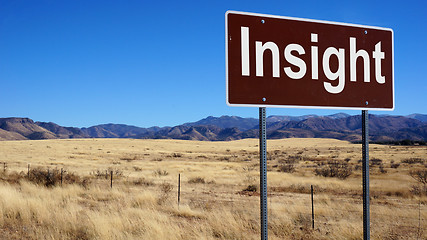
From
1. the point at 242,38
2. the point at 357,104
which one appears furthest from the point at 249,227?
the point at 242,38

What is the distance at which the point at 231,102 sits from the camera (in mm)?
3445

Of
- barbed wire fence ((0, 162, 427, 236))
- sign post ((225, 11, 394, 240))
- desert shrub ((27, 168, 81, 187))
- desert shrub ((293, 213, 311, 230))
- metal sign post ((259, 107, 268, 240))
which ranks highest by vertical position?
sign post ((225, 11, 394, 240))

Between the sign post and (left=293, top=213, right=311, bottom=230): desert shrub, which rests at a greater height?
the sign post

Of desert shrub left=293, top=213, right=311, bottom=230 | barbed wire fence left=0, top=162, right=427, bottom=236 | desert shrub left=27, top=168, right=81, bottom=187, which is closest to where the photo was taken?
desert shrub left=293, top=213, right=311, bottom=230

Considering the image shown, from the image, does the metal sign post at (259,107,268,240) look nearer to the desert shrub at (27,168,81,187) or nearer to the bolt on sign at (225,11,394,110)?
the bolt on sign at (225,11,394,110)

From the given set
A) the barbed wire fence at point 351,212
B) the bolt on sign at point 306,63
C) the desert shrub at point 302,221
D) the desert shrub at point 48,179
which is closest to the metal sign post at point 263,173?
the bolt on sign at point 306,63

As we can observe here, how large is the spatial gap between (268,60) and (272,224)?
270 inches

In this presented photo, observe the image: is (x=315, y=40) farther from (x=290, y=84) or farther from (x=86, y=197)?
(x=86, y=197)

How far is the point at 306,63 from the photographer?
12.5 ft

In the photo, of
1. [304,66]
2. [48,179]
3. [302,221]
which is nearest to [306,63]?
[304,66]

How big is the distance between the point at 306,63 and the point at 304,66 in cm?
5

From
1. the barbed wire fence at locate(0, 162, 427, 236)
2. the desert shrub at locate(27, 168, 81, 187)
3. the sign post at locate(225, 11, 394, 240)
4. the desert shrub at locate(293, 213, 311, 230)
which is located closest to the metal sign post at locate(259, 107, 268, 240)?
the sign post at locate(225, 11, 394, 240)

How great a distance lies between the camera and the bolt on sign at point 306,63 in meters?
3.49

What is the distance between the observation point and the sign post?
3475mm
